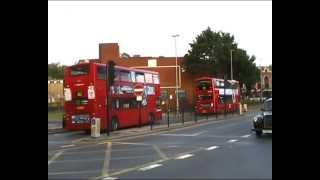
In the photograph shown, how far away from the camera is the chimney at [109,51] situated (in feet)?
263

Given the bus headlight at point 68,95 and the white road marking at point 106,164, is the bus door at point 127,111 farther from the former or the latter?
the white road marking at point 106,164

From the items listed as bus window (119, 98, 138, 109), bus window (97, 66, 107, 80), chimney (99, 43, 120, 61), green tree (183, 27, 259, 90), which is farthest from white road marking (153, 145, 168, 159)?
chimney (99, 43, 120, 61)

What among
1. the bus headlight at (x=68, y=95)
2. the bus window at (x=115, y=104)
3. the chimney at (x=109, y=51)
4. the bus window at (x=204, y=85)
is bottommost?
the bus window at (x=115, y=104)

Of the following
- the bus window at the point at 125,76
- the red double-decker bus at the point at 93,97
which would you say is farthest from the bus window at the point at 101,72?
the bus window at the point at 125,76

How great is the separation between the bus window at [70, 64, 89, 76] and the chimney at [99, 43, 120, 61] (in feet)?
158

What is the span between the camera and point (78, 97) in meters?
32.2

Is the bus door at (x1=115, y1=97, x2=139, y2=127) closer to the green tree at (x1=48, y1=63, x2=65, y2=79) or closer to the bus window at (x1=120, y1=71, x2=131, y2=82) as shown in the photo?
the bus window at (x1=120, y1=71, x2=131, y2=82)

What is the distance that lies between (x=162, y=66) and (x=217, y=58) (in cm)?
759

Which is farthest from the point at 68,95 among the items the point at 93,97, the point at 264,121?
the point at 264,121

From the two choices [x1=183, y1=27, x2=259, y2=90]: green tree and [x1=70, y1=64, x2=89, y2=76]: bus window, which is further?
[x1=183, y1=27, x2=259, y2=90]: green tree

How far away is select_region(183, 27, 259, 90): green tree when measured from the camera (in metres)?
79.2
